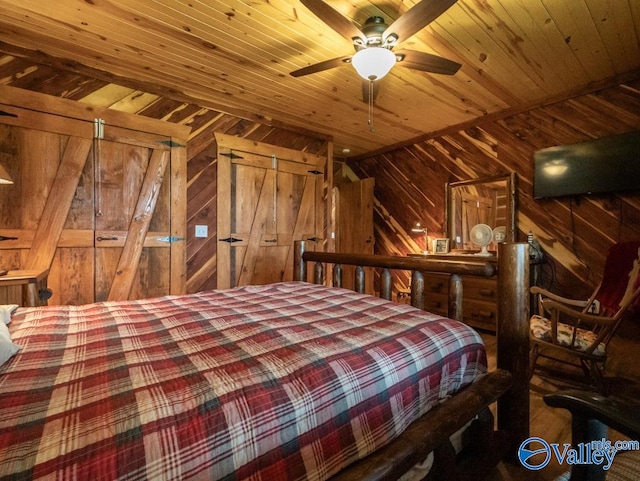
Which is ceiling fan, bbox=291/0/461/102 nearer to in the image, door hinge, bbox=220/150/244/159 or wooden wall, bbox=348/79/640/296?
door hinge, bbox=220/150/244/159

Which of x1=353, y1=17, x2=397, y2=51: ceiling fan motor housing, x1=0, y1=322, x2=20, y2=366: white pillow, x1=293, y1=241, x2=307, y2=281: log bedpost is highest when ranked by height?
x1=353, y1=17, x2=397, y2=51: ceiling fan motor housing

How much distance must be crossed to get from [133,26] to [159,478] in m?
2.59

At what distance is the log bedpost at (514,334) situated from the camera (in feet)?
3.73

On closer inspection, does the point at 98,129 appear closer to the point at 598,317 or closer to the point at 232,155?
the point at 232,155

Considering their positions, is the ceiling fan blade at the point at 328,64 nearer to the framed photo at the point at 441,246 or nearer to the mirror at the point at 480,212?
the mirror at the point at 480,212

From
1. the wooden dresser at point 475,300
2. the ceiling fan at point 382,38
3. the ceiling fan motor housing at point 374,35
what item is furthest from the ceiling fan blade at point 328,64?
the wooden dresser at point 475,300

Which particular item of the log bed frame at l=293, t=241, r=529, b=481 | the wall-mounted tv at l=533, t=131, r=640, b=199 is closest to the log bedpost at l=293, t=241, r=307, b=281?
the log bed frame at l=293, t=241, r=529, b=481

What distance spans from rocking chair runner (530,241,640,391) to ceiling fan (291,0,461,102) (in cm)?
172

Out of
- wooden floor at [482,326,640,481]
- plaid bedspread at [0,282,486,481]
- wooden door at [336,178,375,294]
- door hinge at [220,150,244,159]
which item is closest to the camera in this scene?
plaid bedspread at [0,282,486,481]

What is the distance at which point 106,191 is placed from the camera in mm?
2572

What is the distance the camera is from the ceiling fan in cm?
143

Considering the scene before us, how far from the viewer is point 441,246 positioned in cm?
368

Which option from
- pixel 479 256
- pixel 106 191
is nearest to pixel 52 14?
pixel 106 191

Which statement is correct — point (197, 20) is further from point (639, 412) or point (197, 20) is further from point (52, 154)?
point (639, 412)
